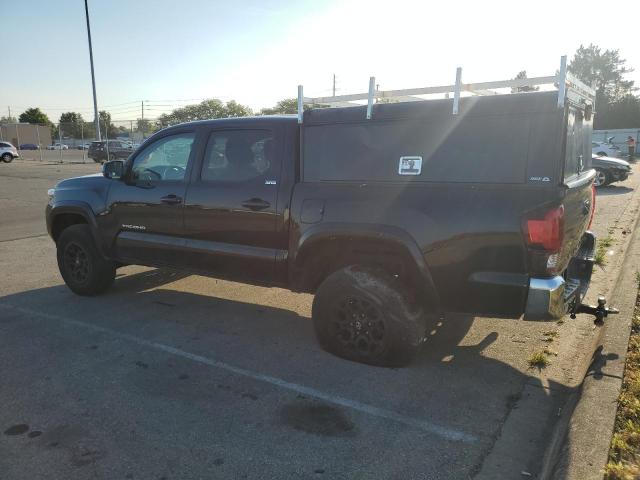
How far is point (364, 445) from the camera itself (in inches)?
116

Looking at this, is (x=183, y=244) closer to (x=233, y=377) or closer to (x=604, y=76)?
(x=233, y=377)

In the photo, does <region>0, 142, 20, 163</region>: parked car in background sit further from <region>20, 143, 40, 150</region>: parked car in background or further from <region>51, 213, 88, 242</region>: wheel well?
<region>51, 213, 88, 242</region>: wheel well

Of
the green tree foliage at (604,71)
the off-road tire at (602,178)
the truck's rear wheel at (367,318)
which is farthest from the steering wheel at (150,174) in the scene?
the green tree foliage at (604,71)

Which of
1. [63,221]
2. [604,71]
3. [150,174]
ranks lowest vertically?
[63,221]

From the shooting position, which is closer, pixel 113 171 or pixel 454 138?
pixel 454 138

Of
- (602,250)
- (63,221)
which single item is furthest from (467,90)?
(602,250)

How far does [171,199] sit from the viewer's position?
4.92 m

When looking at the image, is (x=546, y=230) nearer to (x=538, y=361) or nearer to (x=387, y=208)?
(x=387, y=208)

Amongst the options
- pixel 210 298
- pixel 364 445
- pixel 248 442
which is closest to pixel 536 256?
pixel 364 445

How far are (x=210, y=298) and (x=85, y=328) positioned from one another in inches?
55.4

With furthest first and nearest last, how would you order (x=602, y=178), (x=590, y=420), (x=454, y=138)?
(x=602, y=178)
(x=454, y=138)
(x=590, y=420)

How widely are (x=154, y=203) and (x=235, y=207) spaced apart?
3.57 ft

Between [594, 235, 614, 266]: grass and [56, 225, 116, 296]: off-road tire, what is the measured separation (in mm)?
6168

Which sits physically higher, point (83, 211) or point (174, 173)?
point (174, 173)
